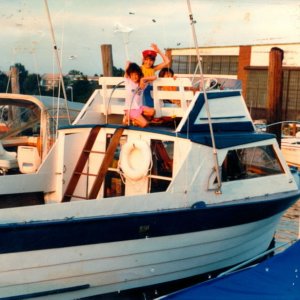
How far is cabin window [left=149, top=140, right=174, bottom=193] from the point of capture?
33.4 feet

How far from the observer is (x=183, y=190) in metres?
9.91

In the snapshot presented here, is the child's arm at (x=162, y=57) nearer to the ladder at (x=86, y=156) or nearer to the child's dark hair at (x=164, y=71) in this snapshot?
the child's dark hair at (x=164, y=71)

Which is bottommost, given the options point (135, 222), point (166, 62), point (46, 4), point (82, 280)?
point (82, 280)

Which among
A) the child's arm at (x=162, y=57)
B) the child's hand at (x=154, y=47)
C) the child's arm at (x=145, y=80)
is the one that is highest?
the child's hand at (x=154, y=47)

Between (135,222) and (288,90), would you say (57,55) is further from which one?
(288,90)

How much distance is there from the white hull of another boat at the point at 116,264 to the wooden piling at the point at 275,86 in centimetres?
861

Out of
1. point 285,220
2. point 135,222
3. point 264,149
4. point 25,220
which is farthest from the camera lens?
point 285,220

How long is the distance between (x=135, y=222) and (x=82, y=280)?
110cm

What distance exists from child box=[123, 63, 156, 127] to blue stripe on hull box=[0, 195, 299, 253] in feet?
6.29

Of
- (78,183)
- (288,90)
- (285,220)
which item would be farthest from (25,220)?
(288,90)

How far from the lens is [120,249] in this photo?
938 cm

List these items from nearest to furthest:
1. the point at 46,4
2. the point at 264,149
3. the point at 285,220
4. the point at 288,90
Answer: the point at 46,4, the point at 264,149, the point at 285,220, the point at 288,90

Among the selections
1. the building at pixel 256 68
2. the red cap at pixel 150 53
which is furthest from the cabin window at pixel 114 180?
the building at pixel 256 68

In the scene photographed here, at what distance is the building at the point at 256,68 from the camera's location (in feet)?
143
